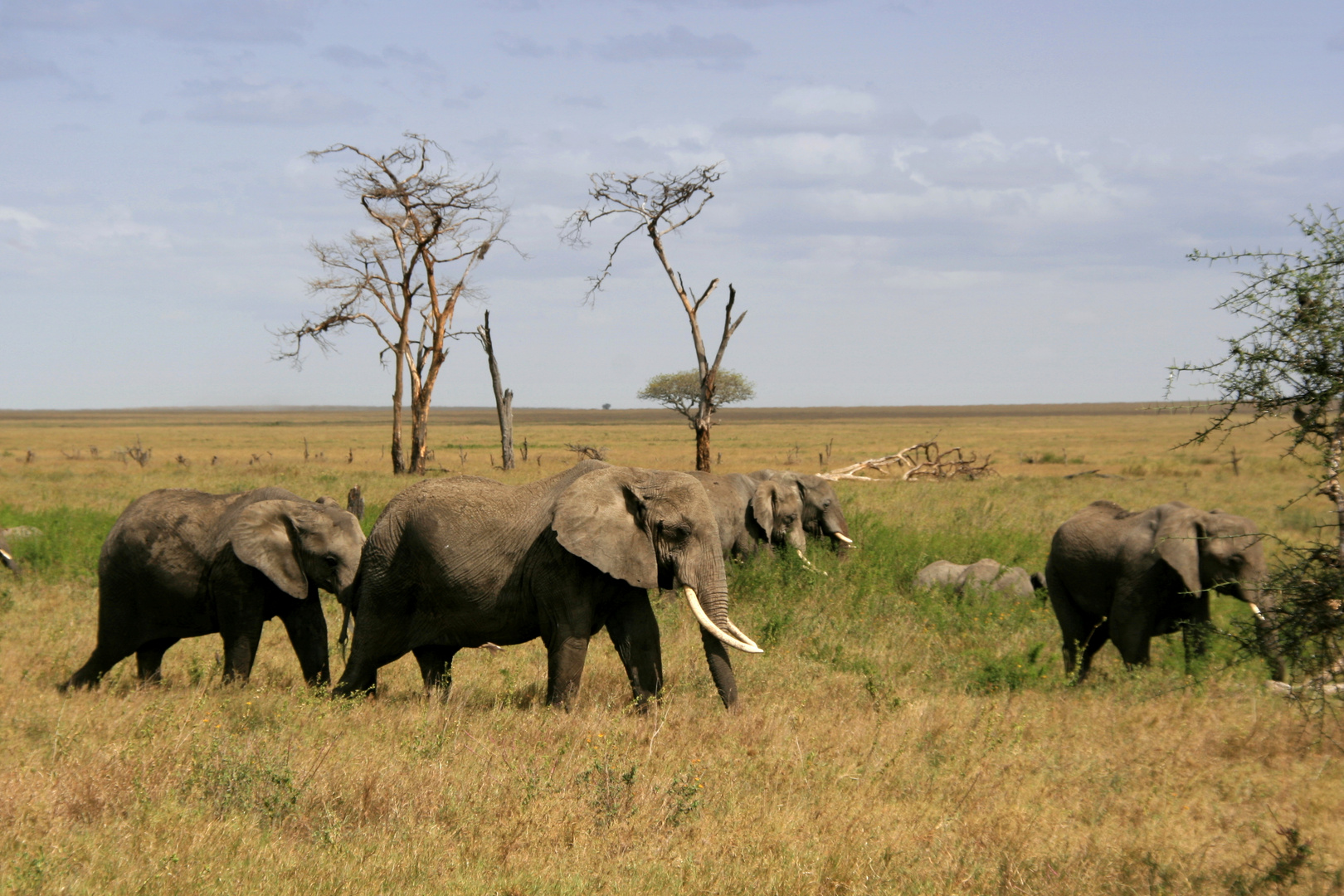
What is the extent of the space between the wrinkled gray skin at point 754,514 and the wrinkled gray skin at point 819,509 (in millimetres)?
949

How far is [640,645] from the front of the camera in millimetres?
8266

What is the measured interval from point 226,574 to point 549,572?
2709 mm

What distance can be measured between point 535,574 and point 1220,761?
198 inches

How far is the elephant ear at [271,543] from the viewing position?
8.53 meters

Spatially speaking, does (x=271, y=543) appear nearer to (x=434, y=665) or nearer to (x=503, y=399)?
(x=434, y=665)

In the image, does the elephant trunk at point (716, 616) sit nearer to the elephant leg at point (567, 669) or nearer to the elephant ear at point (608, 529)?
the elephant ear at point (608, 529)

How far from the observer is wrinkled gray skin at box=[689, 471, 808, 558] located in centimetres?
1497

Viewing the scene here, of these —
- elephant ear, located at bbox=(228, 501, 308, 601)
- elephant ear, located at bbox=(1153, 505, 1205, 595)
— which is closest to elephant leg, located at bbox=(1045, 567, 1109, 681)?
elephant ear, located at bbox=(1153, 505, 1205, 595)

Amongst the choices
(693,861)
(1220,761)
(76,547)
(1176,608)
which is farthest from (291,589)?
(76,547)

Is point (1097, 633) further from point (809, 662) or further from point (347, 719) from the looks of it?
point (347, 719)

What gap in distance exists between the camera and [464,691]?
895cm

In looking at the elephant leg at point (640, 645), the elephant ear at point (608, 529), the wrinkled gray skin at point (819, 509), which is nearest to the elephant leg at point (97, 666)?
the elephant ear at point (608, 529)

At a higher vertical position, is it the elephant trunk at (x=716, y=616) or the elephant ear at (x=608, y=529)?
the elephant ear at (x=608, y=529)

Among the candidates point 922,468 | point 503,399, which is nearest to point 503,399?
point 503,399
